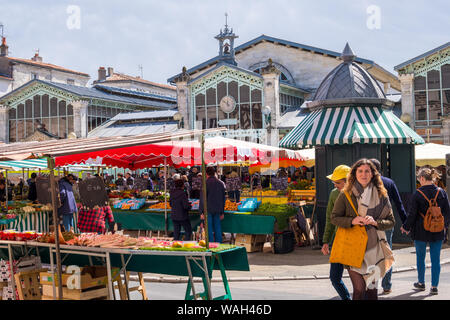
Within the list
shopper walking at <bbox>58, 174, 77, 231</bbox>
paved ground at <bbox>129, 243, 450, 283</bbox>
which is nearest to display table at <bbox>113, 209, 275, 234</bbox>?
paved ground at <bbox>129, 243, 450, 283</bbox>

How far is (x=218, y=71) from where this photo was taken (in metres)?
37.9

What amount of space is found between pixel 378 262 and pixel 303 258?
22.2 feet

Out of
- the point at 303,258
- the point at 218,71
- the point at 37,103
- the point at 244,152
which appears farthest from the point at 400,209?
the point at 37,103

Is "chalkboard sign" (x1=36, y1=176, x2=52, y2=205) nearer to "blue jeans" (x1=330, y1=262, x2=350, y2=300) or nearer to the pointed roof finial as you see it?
the pointed roof finial

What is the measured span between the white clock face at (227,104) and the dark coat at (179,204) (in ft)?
79.3

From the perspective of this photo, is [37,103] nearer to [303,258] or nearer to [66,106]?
[66,106]

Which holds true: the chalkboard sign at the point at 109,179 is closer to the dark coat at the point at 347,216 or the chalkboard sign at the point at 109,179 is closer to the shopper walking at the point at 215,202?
the shopper walking at the point at 215,202

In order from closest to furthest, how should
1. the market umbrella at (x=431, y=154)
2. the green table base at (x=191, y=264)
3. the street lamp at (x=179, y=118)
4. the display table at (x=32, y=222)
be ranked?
the green table base at (x=191, y=264)
the display table at (x=32, y=222)
the market umbrella at (x=431, y=154)
the street lamp at (x=179, y=118)

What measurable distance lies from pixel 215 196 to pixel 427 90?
2426cm

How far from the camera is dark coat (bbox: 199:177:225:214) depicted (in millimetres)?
13273

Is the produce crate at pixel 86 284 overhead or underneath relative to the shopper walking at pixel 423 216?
underneath

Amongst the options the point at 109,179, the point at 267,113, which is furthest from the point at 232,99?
the point at 109,179

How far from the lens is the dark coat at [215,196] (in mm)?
13273

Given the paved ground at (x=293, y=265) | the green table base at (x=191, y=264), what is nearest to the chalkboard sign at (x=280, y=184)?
the paved ground at (x=293, y=265)
